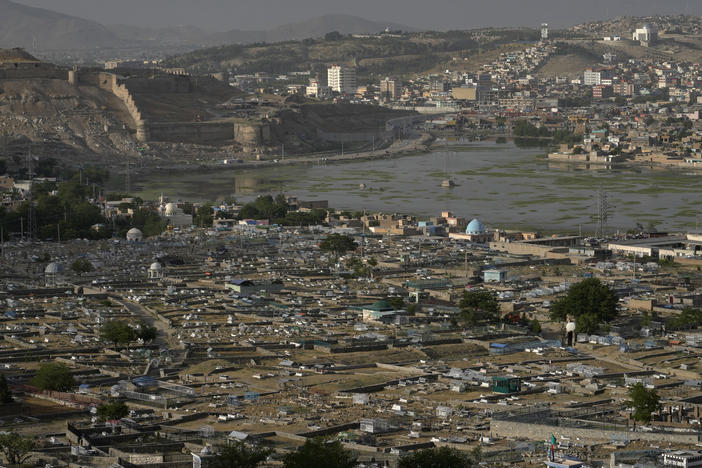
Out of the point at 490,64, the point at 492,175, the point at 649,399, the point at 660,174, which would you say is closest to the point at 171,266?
the point at 649,399

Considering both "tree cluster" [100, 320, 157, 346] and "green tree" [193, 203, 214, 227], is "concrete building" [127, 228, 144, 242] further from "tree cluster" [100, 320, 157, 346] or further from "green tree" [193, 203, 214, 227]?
"tree cluster" [100, 320, 157, 346]

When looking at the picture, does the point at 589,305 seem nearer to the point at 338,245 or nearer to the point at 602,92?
the point at 338,245

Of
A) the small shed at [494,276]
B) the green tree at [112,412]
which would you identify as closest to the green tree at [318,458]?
the green tree at [112,412]

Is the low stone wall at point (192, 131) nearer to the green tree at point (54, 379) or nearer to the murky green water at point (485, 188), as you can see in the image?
the murky green water at point (485, 188)

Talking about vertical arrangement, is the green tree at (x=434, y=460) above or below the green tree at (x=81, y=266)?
above

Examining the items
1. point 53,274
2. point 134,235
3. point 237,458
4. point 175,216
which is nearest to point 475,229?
point 134,235

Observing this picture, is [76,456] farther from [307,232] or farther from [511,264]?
[307,232]
